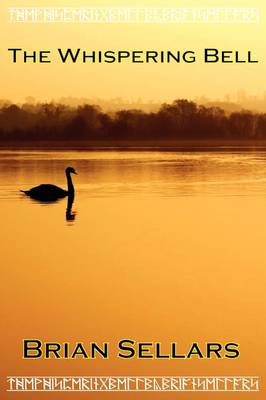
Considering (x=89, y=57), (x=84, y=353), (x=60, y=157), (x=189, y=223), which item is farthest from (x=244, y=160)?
(x=84, y=353)

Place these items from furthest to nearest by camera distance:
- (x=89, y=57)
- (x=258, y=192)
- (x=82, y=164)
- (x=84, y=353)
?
(x=82, y=164)
(x=258, y=192)
(x=89, y=57)
(x=84, y=353)

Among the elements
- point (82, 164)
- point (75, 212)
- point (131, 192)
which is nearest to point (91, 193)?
point (131, 192)

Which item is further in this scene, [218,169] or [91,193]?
[218,169]

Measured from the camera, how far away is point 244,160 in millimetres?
16484

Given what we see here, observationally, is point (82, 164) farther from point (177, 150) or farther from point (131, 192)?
point (177, 150)

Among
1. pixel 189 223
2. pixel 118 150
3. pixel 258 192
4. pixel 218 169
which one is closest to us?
pixel 189 223

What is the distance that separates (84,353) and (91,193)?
5.78 m

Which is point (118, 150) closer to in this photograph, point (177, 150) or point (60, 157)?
point (177, 150)

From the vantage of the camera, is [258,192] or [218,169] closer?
[258,192]

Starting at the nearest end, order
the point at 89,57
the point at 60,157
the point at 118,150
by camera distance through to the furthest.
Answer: the point at 89,57
the point at 60,157
the point at 118,150

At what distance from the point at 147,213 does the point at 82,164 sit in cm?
614

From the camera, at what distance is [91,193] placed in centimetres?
1202

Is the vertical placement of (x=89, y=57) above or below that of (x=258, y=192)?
above

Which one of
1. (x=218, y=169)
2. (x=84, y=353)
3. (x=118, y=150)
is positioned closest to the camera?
(x=84, y=353)
